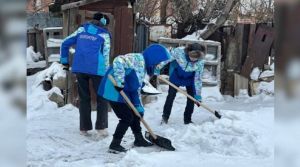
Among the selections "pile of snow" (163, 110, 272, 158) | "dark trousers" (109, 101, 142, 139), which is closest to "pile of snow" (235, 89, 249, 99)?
"pile of snow" (163, 110, 272, 158)

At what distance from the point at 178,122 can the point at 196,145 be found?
1.47 m

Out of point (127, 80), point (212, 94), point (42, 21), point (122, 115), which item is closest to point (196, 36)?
point (212, 94)

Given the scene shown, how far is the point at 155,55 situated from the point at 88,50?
1.09 meters

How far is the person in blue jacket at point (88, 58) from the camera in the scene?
470cm

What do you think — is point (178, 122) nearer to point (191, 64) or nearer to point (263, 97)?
point (191, 64)

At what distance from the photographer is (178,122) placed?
19.5ft

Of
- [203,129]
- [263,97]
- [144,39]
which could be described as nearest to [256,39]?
[263,97]

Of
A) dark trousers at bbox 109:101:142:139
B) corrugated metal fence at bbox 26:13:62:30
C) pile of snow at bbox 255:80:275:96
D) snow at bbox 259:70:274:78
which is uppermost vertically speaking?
corrugated metal fence at bbox 26:13:62:30

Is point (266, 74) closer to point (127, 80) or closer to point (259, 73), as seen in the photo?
point (259, 73)

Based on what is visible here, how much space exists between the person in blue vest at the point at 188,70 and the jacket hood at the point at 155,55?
3.88 ft

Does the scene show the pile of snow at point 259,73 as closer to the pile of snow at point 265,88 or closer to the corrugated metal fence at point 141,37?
the pile of snow at point 265,88

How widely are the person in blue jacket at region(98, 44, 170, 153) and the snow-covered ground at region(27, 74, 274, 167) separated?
15.1 inches

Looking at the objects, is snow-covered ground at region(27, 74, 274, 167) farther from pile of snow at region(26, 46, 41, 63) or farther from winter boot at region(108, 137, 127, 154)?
pile of snow at region(26, 46, 41, 63)

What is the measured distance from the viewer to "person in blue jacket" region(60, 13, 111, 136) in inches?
185
